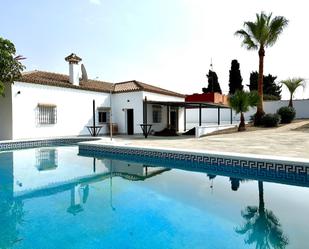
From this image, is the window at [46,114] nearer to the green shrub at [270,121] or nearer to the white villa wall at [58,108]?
the white villa wall at [58,108]

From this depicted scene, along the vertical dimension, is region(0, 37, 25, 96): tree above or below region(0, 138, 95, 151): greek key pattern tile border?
above

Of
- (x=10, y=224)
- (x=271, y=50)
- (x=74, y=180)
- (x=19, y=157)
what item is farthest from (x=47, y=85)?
(x=271, y=50)

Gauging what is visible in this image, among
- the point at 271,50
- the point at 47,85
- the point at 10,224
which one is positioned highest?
the point at 271,50

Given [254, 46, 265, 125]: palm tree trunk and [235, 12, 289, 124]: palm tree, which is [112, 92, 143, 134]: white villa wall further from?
[235, 12, 289, 124]: palm tree

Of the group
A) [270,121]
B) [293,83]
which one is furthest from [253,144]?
[293,83]

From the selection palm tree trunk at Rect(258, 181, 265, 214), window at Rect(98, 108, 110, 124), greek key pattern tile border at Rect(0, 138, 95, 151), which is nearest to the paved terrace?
palm tree trunk at Rect(258, 181, 265, 214)

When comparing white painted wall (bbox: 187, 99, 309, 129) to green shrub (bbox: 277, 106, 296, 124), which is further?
white painted wall (bbox: 187, 99, 309, 129)

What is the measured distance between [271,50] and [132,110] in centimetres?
1402

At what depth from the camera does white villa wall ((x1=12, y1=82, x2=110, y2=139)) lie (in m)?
19.5

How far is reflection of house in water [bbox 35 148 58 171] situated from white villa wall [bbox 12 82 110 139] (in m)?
4.97

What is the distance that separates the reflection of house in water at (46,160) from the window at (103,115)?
385 inches

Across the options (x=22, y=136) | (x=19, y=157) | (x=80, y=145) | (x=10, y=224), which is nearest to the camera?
(x=10, y=224)

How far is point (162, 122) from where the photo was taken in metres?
27.7

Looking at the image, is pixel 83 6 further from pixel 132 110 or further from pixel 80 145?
pixel 132 110
